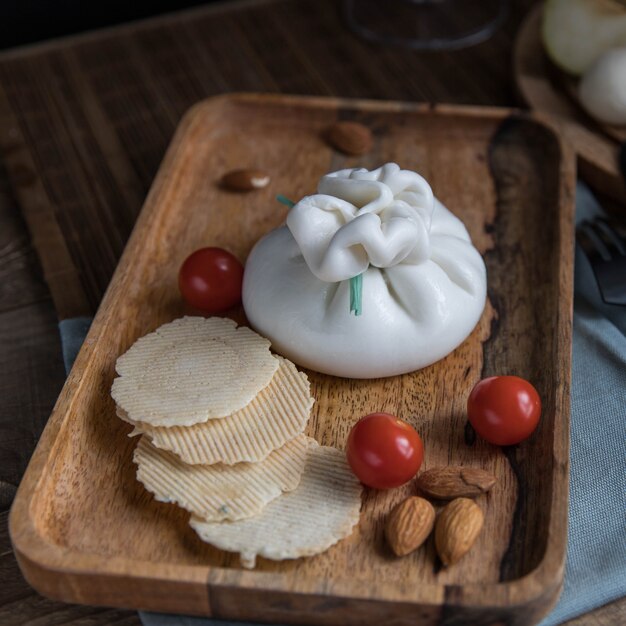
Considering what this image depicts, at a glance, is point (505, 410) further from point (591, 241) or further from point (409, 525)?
point (591, 241)

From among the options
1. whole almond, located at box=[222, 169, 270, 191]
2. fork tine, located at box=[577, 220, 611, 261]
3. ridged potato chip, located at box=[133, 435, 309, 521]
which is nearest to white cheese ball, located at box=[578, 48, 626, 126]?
fork tine, located at box=[577, 220, 611, 261]

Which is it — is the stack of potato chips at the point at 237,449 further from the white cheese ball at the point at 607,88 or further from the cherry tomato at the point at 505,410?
the white cheese ball at the point at 607,88

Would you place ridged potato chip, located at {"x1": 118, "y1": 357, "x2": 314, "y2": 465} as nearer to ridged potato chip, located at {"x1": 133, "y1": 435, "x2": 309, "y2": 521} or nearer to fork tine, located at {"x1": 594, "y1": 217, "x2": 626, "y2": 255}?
ridged potato chip, located at {"x1": 133, "y1": 435, "x2": 309, "y2": 521}

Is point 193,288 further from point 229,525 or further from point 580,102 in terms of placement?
point 580,102

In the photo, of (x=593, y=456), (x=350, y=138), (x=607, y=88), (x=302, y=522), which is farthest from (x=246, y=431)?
(x=607, y=88)

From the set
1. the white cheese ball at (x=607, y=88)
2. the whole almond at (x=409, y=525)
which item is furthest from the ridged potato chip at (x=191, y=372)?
the white cheese ball at (x=607, y=88)

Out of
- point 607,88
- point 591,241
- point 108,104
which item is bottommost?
point 108,104
